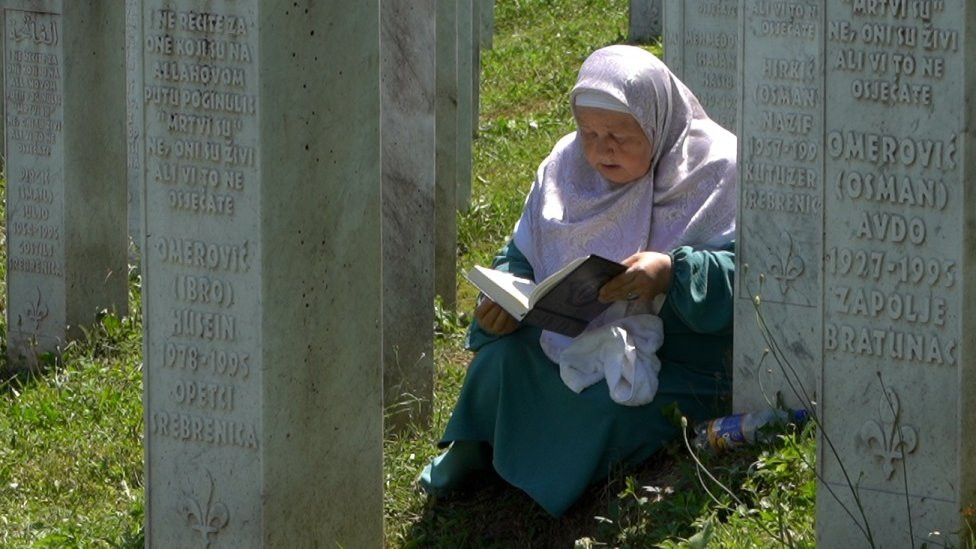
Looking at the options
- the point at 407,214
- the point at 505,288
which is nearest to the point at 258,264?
the point at 505,288

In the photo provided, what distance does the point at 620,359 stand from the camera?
4.90 meters

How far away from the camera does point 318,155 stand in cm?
434

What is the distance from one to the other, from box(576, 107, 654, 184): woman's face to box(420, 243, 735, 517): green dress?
282 millimetres

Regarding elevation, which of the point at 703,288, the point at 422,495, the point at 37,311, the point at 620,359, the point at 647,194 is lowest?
the point at 422,495

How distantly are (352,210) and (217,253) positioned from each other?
1.16 feet

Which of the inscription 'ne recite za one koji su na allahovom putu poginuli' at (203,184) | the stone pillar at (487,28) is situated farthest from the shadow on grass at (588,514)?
the stone pillar at (487,28)

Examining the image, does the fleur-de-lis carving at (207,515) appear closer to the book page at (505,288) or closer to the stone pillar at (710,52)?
the book page at (505,288)

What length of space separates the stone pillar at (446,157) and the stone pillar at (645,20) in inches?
231

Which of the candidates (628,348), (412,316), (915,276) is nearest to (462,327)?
(412,316)

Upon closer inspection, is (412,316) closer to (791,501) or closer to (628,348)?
(628,348)

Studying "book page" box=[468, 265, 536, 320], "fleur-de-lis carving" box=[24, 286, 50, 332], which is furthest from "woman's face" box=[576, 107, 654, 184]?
"fleur-de-lis carving" box=[24, 286, 50, 332]

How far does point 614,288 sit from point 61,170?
11.6ft

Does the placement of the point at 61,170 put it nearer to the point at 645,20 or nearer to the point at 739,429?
the point at 739,429

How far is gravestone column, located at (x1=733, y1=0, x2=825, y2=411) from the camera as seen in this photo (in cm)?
516
